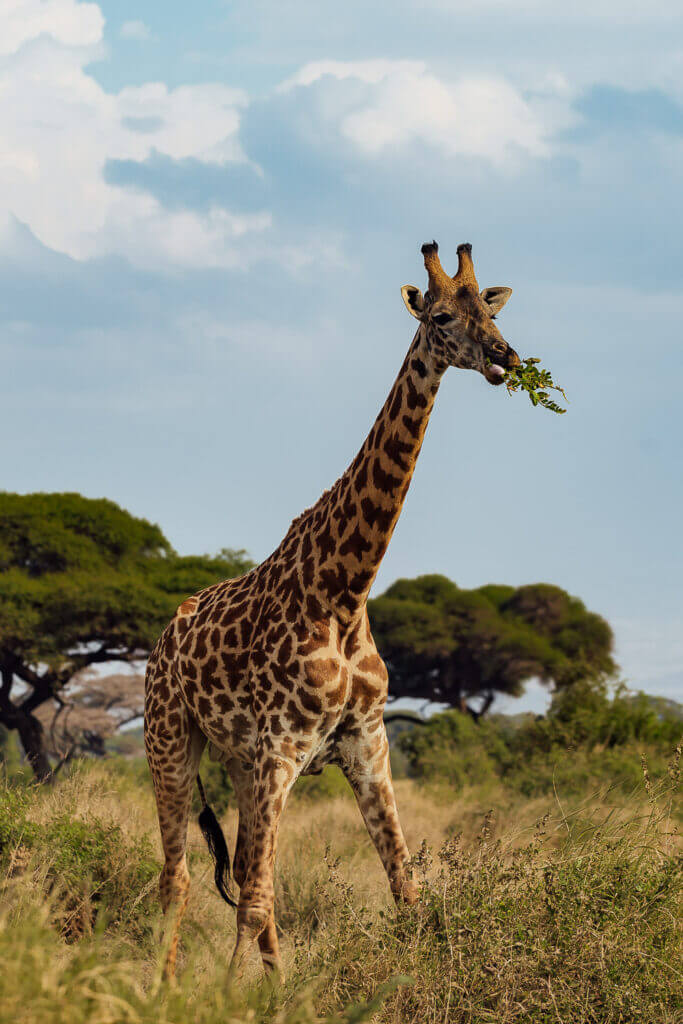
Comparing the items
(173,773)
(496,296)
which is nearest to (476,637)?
(173,773)

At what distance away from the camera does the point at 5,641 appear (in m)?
24.8

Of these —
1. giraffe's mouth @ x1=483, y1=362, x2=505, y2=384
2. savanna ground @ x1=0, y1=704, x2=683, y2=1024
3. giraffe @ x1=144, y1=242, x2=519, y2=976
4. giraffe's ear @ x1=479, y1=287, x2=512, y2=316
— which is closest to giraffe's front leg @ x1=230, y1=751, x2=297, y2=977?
giraffe @ x1=144, y1=242, x2=519, y2=976

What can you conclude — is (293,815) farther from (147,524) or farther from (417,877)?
(147,524)

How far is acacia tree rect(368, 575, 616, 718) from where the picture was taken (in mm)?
35094

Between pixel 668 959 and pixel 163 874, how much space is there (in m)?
3.41

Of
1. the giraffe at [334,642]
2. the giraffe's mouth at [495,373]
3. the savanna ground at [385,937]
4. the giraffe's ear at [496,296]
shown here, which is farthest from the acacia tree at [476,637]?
the giraffe's mouth at [495,373]

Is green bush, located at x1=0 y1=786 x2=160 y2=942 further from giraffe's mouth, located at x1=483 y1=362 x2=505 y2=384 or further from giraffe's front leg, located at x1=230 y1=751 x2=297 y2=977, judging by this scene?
giraffe's mouth, located at x1=483 y1=362 x2=505 y2=384

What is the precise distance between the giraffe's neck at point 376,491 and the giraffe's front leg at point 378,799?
81 cm

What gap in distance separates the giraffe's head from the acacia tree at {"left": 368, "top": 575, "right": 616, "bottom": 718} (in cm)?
2884

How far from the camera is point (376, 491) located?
6184 mm

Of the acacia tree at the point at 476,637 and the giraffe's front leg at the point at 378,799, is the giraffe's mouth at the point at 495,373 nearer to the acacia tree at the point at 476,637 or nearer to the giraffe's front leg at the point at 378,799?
the giraffe's front leg at the point at 378,799

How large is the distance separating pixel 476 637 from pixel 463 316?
31.0 meters

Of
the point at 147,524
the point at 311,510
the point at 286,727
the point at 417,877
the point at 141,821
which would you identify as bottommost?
the point at 141,821

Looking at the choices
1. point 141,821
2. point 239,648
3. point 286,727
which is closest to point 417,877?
point 286,727
